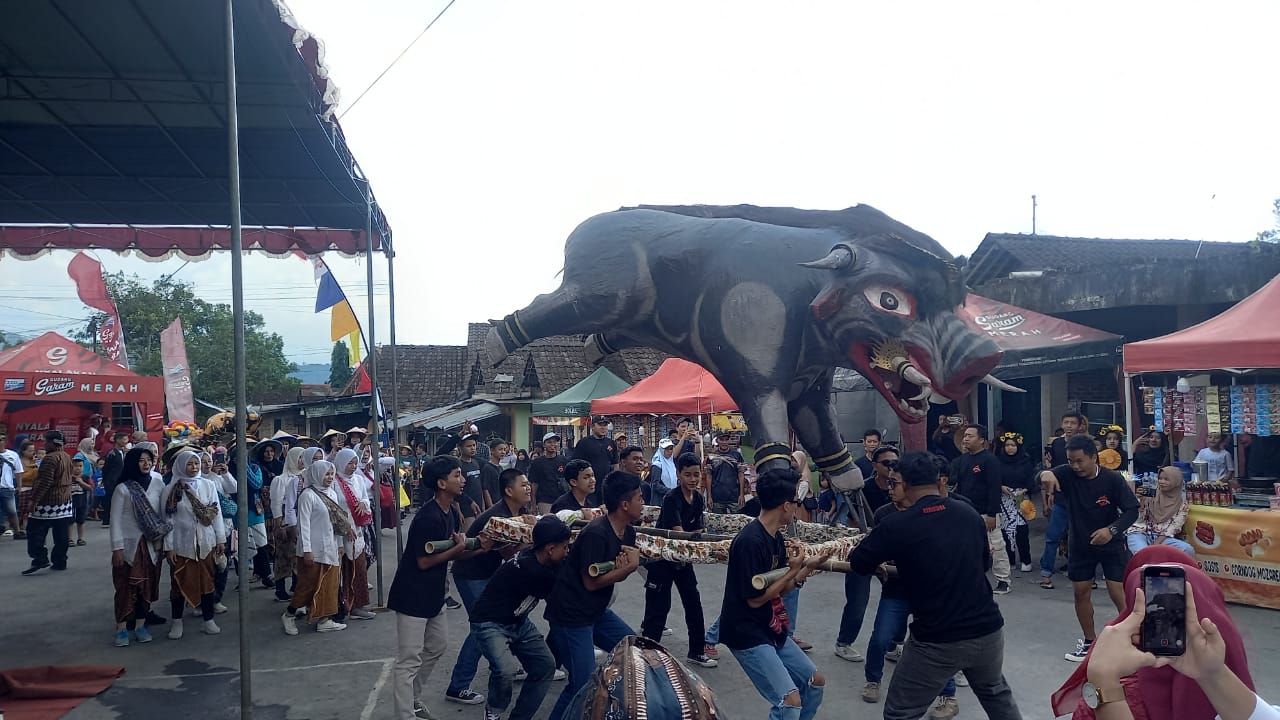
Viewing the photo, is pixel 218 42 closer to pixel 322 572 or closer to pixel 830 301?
pixel 322 572

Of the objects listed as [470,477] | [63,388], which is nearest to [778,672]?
[470,477]

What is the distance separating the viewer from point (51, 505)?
11.0 metres

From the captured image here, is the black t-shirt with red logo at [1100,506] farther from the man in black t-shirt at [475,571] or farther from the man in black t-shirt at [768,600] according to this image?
the man in black t-shirt at [475,571]

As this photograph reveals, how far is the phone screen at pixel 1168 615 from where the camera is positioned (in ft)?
6.29

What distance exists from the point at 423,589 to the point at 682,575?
2155mm

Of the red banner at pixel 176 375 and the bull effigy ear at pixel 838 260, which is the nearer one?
the bull effigy ear at pixel 838 260

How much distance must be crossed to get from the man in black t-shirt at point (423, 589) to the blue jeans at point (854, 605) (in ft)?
A: 9.84

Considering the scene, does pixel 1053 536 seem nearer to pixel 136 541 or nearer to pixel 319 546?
pixel 319 546

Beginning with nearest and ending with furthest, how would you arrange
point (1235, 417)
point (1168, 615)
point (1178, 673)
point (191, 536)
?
point (1168, 615)
point (1178, 673)
point (191, 536)
point (1235, 417)

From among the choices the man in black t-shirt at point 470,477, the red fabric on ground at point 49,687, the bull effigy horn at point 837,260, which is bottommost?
the red fabric on ground at point 49,687

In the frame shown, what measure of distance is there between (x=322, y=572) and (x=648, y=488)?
164 inches

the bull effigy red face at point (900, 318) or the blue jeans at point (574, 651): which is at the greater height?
the bull effigy red face at point (900, 318)

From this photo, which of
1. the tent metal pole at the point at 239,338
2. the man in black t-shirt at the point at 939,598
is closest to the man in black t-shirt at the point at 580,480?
the tent metal pole at the point at 239,338

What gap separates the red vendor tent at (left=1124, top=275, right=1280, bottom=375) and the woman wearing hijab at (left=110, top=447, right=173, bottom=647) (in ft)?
31.1
